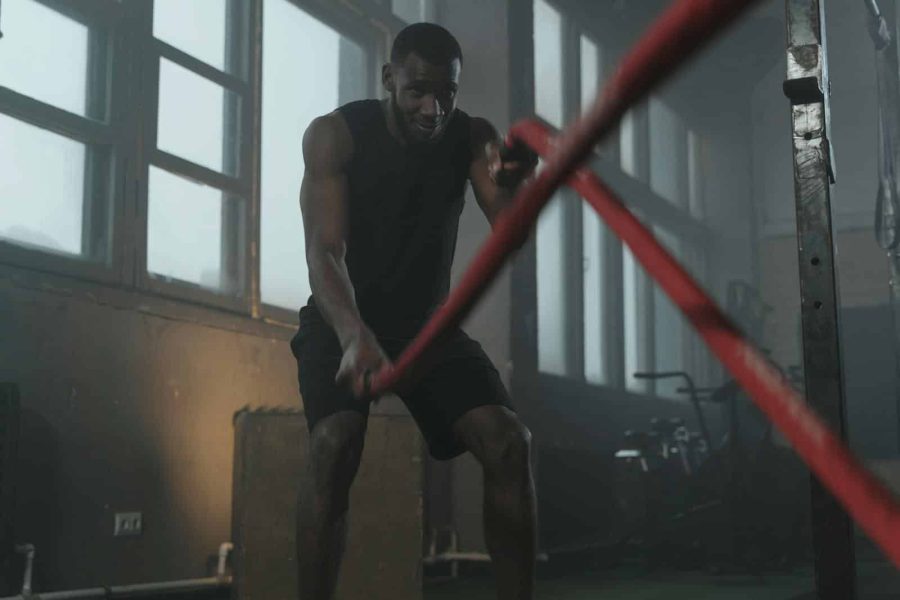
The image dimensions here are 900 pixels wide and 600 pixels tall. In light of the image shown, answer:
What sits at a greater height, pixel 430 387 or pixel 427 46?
pixel 427 46

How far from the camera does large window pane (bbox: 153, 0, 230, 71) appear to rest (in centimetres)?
417

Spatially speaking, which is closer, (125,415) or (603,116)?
(603,116)

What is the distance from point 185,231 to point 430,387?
220 centimetres

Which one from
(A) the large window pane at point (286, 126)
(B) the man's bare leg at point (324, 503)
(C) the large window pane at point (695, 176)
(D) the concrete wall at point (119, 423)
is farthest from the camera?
(C) the large window pane at point (695, 176)

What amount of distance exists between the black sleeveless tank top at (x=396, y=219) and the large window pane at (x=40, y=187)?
5.02ft

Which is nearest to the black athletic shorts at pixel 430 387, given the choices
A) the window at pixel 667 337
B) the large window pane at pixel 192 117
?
the large window pane at pixel 192 117

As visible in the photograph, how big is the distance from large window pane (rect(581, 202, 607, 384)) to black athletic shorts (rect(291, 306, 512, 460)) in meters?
5.12

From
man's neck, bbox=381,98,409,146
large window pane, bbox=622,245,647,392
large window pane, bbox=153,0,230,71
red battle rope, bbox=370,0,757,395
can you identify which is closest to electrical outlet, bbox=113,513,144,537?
large window pane, bbox=153,0,230,71

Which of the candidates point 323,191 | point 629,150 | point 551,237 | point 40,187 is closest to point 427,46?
point 323,191

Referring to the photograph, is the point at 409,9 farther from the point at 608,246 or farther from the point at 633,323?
the point at 633,323

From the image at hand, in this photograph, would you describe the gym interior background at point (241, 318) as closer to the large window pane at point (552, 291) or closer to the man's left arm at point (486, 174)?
the large window pane at point (552, 291)

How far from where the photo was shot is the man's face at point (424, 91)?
88.5 inches

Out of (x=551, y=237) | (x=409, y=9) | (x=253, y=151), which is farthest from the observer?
(x=551, y=237)

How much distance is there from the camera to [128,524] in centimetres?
378
